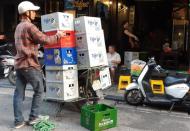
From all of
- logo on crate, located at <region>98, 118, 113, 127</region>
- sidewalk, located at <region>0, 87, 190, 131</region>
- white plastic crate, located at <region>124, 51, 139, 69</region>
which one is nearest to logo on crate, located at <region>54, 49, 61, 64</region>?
sidewalk, located at <region>0, 87, 190, 131</region>

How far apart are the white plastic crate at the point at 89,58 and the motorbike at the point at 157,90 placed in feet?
5.35

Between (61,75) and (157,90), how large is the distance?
114 inches

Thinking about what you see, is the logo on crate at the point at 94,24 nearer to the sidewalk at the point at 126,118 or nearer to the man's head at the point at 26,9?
the man's head at the point at 26,9

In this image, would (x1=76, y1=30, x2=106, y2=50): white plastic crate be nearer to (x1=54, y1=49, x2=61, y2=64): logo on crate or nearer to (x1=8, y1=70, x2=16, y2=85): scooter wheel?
(x1=54, y1=49, x2=61, y2=64): logo on crate

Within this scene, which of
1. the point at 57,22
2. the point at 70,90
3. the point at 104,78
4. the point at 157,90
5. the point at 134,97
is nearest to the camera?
the point at 57,22

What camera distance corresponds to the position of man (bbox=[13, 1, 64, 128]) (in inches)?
251

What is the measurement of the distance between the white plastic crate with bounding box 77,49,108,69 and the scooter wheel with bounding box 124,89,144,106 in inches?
66.3

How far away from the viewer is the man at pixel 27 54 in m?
6.37

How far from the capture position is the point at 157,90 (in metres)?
8.94

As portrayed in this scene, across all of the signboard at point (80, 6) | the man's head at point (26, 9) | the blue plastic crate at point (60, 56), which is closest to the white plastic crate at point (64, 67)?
the blue plastic crate at point (60, 56)

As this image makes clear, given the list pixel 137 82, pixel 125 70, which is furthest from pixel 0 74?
pixel 137 82

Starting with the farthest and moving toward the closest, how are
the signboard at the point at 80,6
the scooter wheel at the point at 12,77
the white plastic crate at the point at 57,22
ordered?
the signboard at the point at 80,6 → the scooter wheel at the point at 12,77 → the white plastic crate at the point at 57,22

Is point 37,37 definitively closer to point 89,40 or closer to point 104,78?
point 89,40

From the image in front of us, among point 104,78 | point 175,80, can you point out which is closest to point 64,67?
point 104,78
